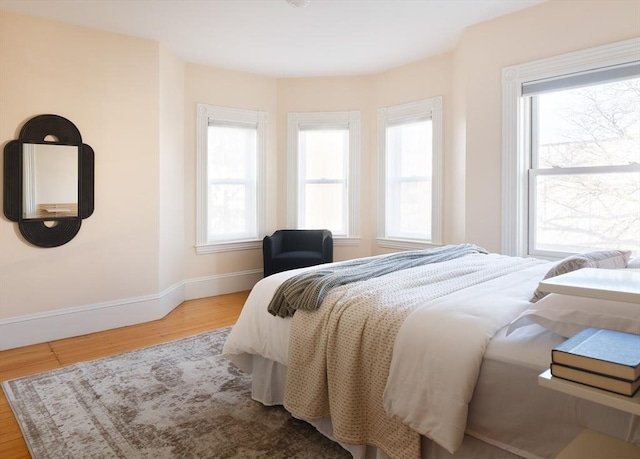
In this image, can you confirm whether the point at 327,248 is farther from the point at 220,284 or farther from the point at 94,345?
the point at 94,345

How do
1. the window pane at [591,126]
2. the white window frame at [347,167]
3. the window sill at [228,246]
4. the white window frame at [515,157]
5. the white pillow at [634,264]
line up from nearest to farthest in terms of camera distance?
the white pillow at [634,264] → the window pane at [591,126] → the white window frame at [515,157] → the window sill at [228,246] → the white window frame at [347,167]

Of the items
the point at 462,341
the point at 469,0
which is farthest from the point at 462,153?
the point at 462,341

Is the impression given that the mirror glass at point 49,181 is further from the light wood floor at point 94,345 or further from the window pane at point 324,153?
the window pane at point 324,153

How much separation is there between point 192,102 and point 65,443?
3.70m

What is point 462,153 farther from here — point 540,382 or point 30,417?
point 30,417

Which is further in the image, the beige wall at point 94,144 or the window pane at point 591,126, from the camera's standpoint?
the beige wall at point 94,144

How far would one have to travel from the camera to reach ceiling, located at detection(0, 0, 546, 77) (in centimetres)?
330

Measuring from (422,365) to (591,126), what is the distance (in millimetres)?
2857

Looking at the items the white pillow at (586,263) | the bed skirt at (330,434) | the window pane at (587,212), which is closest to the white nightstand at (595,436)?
the bed skirt at (330,434)

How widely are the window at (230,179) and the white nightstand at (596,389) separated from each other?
14.0 ft

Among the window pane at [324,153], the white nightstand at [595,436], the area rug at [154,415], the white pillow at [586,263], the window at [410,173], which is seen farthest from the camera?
the window pane at [324,153]

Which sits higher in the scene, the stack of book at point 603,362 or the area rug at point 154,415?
the stack of book at point 603,362

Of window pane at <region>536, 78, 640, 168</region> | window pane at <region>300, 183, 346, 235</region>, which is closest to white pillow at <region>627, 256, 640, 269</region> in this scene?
window pane at <region>536, 78, 640, 168</region>

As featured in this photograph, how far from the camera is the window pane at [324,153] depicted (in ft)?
17.3
